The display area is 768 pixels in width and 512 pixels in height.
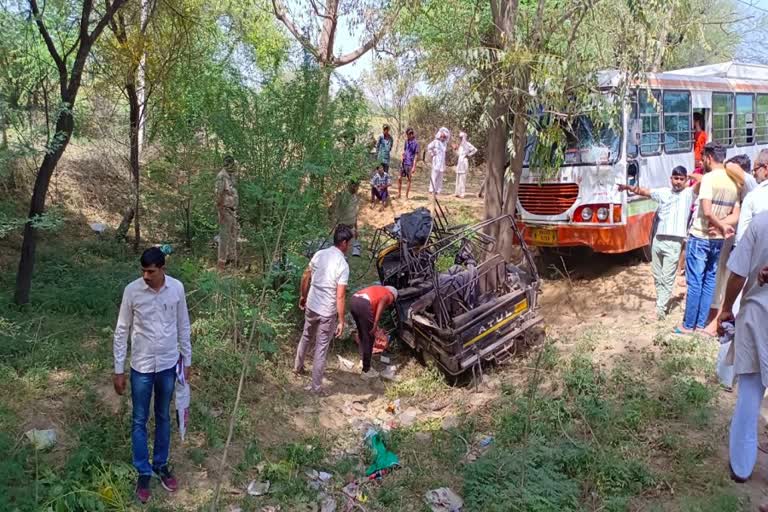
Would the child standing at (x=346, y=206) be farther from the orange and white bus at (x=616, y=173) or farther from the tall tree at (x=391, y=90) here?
the tall tree at (x=391, y=90)

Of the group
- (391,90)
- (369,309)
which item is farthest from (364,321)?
(391,90)

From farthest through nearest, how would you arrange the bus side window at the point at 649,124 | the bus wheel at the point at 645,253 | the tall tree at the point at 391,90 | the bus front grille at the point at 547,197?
1. the tall tree at the point at 391,90
2. the bus wheel at the point at 645,253
3. the bus side window at the point at 649,124
4. the bus front grille at the point at 547,197

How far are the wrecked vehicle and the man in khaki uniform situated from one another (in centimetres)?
200

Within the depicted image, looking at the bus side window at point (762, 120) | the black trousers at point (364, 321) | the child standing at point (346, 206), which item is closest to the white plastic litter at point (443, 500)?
the black trousers at point (364, 321)

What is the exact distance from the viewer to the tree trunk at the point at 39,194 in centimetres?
601

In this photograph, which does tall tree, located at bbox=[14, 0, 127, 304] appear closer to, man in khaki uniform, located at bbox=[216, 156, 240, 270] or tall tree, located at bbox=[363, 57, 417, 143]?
man in khaki uniform, located at bbox=[216, 156, 240, 270]

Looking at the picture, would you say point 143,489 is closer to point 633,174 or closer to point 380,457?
point 380,457

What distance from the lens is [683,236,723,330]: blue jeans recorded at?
6.18 meters

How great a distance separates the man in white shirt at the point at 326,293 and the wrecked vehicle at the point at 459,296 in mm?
1012

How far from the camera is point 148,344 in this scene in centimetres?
402

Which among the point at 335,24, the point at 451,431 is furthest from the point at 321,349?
the point at 335,24

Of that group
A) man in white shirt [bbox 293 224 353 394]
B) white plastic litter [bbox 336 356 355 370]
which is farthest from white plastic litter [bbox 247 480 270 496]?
white plastic litter [bbox 336 356 355 370]

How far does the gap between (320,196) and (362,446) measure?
10.7 ft

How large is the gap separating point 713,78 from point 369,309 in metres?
7.68
